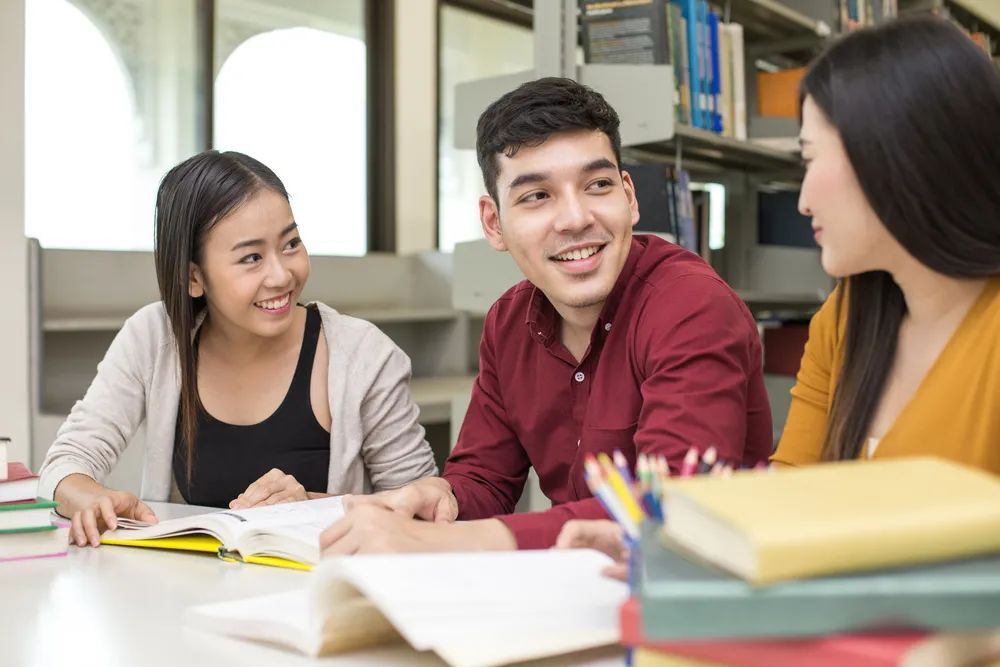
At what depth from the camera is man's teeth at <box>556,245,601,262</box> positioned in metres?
1.34

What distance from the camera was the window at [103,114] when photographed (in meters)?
3.60

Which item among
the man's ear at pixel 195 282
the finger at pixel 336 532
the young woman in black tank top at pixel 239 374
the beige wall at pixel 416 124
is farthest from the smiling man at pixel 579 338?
the beige wall at pixel 416 124

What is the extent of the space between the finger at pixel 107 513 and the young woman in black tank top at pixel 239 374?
14.0 inches

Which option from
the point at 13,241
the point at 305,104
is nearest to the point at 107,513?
the point at 13,241

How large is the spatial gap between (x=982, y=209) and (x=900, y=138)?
0.33 ft

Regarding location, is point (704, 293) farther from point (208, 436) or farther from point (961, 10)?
point (961, 10)

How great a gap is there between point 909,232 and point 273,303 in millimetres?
1059

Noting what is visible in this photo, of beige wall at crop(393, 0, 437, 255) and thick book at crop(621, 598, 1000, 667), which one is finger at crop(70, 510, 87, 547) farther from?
beige wall at crop(393, 0, 437, 255)

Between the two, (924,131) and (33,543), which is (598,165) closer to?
(924,131)

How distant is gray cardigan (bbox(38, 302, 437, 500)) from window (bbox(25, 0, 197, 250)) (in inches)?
79.8

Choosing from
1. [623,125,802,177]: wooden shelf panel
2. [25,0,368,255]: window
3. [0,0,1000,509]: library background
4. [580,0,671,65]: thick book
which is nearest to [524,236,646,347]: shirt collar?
[0,0,1000,509]: library background

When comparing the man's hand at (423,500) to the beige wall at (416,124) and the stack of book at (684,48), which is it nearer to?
the stack of book at (684,48)

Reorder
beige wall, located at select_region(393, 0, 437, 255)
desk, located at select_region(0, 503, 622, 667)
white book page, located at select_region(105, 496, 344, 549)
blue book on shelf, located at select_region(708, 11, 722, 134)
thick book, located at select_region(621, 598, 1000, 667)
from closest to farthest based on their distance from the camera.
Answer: thick book, located at select_region(621, 598, 1000, 667)
desk, located at select_region(0, 503, 622, 667)
white book page, located at select_region(105, 496, 344, 549)
blue book on shelf, located at select_region(708, 11, 722, 134)
beige wall, located at select_region(393, 0, 437, 255)

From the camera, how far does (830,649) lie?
1.60 ft
